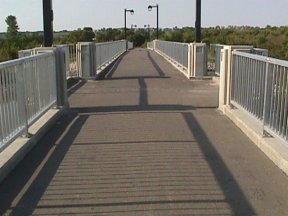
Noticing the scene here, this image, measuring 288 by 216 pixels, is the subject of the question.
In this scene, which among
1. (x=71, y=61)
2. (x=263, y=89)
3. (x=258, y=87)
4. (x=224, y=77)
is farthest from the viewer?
(x=71, y=61)

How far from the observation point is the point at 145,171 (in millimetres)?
5699

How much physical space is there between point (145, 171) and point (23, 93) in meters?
2.31

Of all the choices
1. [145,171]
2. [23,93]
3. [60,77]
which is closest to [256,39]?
[60,77]

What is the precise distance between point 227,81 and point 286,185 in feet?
15.4

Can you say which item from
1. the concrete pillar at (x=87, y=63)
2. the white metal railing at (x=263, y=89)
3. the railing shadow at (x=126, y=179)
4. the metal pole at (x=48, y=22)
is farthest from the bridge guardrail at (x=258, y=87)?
the concrete pillar at (x=87, y=63)

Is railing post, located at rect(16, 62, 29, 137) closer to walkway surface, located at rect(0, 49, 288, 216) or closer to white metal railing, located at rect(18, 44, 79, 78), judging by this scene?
walkway surface, located at rect(0, 49, 288, 216)

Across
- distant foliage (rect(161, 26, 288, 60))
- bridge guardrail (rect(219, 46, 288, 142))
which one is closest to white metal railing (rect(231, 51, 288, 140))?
→ bridge guardrail (rect(219, 46, 288, 142))

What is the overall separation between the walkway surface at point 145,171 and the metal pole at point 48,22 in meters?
2.44

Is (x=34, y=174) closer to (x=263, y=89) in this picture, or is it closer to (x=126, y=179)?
(x=126, y=179)

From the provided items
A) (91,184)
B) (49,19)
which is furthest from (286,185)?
(49,19)

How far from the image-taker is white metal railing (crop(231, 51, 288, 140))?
19.6 ft

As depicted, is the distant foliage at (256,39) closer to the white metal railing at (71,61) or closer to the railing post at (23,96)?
the white metal railing at (71,61)

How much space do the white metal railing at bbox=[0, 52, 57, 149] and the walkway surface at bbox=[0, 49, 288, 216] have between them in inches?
17.8

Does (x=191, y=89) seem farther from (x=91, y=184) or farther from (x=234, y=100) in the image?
(x=91, y=184)
